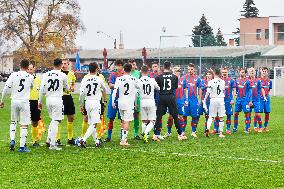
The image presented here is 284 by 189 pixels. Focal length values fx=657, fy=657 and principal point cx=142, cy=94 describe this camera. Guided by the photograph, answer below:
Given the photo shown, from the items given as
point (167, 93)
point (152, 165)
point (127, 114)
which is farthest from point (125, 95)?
point (152, 165)

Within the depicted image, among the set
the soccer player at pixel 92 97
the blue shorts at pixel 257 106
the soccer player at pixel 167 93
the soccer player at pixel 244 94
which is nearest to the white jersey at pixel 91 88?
the soccer player at pixel 92 97

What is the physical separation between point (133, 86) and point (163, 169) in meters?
4.86

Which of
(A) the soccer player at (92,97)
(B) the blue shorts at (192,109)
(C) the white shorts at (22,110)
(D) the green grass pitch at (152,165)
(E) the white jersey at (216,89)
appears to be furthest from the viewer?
(B) the blue shorts at (192,109)

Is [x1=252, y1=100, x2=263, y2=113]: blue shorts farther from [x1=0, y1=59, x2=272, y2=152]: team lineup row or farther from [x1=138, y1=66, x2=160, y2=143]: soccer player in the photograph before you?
[x1=138, y1=66, x2=160, y2=143]: soccer player

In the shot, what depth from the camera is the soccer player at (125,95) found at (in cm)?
1675

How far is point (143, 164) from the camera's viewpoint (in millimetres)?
12977

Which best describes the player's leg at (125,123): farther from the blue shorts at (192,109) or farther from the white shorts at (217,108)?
the white shorts at (217,108)

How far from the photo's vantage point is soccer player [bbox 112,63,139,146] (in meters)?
16.8

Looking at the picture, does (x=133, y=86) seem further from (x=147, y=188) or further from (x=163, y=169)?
(x=147, y=188)

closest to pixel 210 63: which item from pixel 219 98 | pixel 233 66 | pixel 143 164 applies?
pixel 233 66

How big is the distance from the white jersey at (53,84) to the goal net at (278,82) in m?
38.1

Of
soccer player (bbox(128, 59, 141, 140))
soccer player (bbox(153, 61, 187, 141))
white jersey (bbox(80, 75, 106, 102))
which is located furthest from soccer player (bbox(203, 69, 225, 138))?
white jersey (bbox(80, 75, 106, 102))

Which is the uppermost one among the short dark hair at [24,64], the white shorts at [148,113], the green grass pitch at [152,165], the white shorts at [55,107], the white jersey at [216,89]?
the short dark hair at [24,64]

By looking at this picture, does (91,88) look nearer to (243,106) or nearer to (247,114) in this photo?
(247,114)
